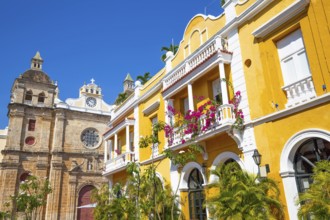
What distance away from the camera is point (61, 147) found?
96.5 ft

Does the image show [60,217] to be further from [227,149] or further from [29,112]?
[227,149]

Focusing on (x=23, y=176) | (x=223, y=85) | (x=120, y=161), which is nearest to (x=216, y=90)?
(x=223, y=85)

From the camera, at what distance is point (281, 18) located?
8.15m

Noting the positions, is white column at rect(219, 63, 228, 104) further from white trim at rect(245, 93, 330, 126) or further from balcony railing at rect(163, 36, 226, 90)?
white trim at rect(245, 93, 330, 126)

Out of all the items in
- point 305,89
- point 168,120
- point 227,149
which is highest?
point 168,120

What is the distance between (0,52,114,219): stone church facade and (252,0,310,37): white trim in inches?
794

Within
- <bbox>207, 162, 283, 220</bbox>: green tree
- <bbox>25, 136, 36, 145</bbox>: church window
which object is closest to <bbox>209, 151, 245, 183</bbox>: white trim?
<bbox>207, 162, 283, 220</bbox>: green tree

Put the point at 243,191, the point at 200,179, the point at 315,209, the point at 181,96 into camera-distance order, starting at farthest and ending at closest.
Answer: the point at 181,96 < the point at 200,179 < the point at 243,191 < the point at 315,209

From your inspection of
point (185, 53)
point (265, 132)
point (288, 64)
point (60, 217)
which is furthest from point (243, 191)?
point (60, 217)

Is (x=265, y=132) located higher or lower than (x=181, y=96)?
lower

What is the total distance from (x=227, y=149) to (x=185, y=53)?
519cm

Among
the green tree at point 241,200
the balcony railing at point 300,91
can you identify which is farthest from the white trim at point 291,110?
the green tree at point 241,200

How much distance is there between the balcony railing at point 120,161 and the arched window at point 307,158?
906 cm

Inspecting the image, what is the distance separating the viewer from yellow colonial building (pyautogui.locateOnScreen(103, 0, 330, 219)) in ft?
23.7
